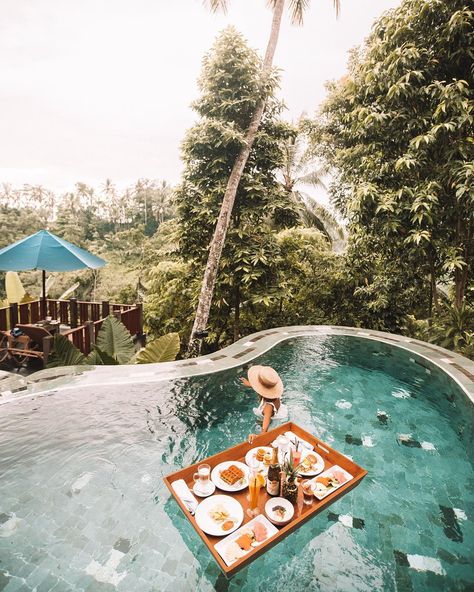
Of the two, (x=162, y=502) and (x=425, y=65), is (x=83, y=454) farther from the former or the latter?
(x=425, y=65)

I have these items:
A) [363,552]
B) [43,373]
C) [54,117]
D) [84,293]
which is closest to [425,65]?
[363,552]

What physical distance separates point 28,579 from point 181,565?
3.34ft

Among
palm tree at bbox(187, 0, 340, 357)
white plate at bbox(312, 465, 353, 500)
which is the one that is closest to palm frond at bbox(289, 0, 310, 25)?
palm tree at bbox(187, 0, 340, 357)

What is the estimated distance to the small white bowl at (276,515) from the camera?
1914 millimetres

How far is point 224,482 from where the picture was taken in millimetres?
2221

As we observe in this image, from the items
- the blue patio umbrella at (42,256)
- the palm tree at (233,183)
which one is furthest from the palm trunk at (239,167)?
the blue patio umbrella at (42,256)

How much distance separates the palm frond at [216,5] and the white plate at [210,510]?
10377 mm

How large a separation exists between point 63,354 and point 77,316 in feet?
10.1

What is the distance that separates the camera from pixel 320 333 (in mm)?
7973

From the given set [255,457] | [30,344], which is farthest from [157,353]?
[255,457]

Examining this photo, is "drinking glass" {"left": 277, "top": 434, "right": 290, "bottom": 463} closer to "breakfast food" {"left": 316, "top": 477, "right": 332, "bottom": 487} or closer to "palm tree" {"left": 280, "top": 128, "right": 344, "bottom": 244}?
"breakfast food" {"left": 316, "top": 477, "right": 332, "bottom": 487}

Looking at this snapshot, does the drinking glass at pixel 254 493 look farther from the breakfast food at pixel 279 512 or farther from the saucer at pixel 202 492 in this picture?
the saucer at pixel 202 492

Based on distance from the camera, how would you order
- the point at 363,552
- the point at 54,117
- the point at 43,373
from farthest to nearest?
the point at 54,117, the point at 43,373, the point at 363,552

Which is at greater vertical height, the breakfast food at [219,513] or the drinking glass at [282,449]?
the drinking glass at [282,449]
